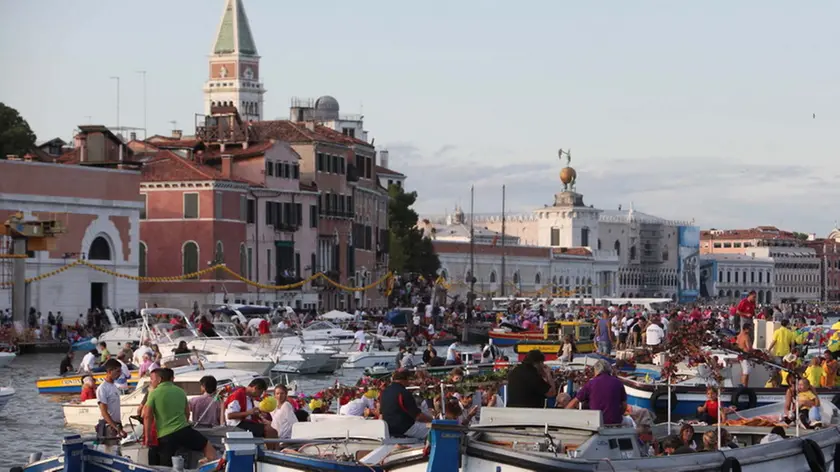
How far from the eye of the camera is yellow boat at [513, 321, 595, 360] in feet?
138

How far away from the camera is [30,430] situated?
Result: 26359 mm

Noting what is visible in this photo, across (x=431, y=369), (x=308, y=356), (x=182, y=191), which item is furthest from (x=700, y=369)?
(x=182, y=191)

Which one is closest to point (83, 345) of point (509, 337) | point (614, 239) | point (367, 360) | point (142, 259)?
point (367, 360)

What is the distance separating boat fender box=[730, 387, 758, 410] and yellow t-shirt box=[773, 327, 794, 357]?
458cm

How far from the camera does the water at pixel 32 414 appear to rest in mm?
23781

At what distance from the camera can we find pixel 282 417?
1600 cm

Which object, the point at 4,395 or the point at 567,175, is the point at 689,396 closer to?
the point at 4,395

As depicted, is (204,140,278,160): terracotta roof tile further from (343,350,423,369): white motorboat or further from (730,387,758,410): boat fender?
(730,387,758,410): boat fender

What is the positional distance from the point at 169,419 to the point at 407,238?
75672 mm

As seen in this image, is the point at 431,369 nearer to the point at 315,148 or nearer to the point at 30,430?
the point at 30,430

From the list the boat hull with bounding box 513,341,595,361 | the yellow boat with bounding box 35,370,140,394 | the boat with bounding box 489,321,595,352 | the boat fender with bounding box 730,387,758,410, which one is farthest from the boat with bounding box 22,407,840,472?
the boat hull with bounding box 513,341,595,361

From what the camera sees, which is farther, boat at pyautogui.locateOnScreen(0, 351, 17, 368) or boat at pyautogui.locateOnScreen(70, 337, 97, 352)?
boat at pyautogui.locateOnScreen(70, 337, 97, 352)

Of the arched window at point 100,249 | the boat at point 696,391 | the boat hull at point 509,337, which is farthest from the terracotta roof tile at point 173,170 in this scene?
the boat at point 696,391

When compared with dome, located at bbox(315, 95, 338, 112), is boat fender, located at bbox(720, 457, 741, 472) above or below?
below
